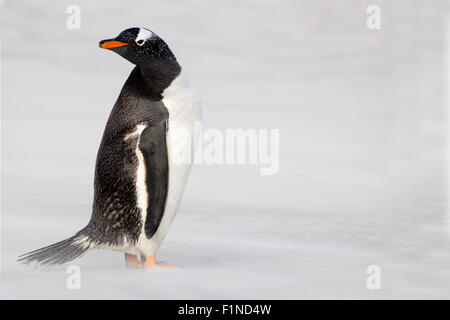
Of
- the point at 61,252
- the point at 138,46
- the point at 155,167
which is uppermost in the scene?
the point at 138,46

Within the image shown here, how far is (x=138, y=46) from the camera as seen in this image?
11.3 feet

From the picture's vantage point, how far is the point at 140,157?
3389 mm

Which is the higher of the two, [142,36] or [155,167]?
[142,36]

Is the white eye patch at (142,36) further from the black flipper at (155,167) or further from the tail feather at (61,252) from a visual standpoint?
the tail feather at (61,252)

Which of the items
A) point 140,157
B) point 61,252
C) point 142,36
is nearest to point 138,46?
point 142,36

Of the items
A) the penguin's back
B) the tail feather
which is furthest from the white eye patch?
the tail feather

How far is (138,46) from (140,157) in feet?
1.53

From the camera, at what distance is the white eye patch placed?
345cm

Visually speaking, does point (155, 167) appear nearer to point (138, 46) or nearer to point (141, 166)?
point (141, 166)

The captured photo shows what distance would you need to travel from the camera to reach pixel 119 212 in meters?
3.43

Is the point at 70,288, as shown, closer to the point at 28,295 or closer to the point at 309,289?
the point at 28,295

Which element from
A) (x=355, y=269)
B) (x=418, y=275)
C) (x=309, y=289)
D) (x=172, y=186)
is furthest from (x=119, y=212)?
(x=418, y=275)

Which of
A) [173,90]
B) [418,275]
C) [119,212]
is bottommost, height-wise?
[418,275]

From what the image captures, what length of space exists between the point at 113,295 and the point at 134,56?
3.28 ft
